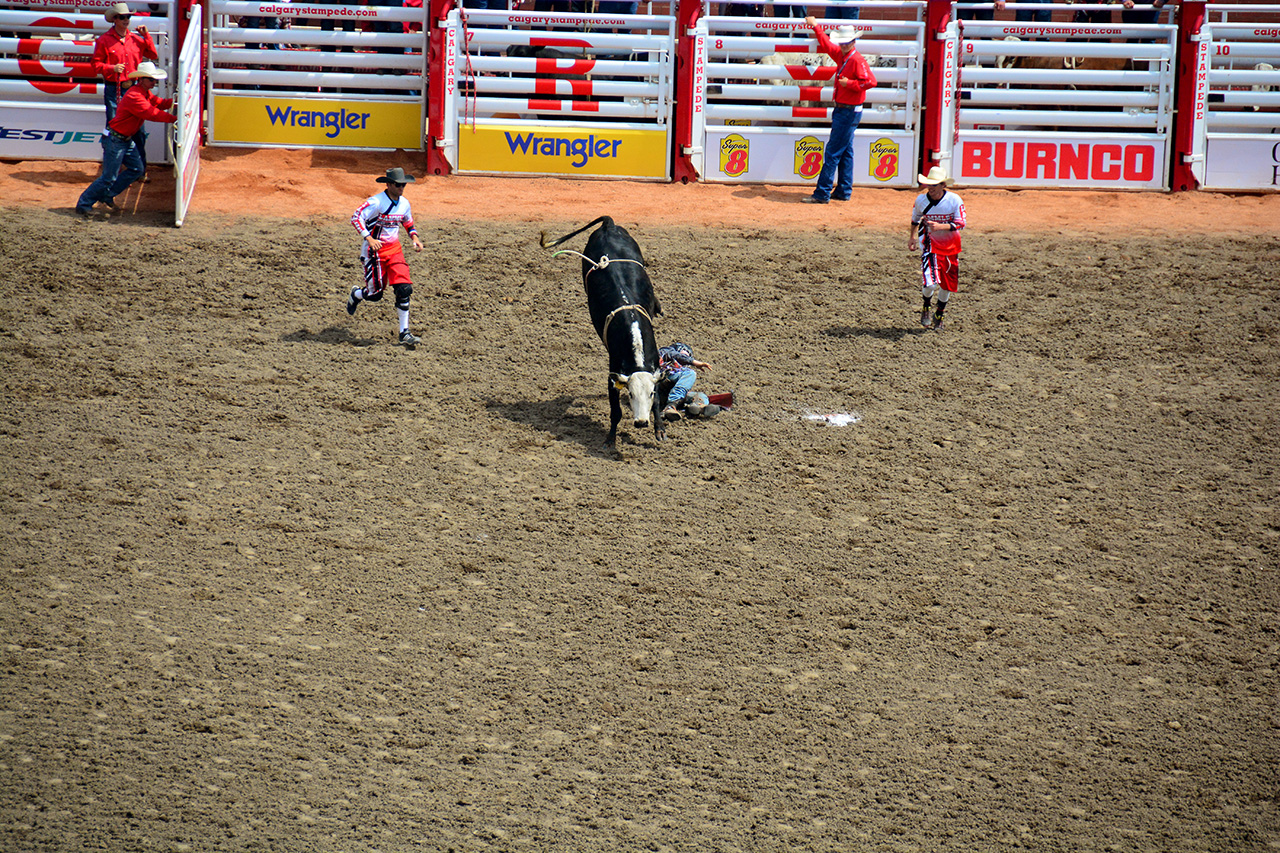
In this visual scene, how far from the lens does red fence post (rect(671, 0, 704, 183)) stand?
15.5 metres

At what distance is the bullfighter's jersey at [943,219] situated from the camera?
11.5m

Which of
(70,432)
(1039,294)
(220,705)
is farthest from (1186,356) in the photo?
(70,432)

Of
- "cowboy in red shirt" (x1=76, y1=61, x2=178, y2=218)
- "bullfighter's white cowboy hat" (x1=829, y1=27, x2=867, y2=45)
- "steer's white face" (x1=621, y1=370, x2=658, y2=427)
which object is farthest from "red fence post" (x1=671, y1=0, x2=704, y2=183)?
"steer's white face" (x1=621, y1=370, x2=658, y2=427)

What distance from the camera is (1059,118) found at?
1593cm

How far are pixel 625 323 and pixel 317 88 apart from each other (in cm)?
856

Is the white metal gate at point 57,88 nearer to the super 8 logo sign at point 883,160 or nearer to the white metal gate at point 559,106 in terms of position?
the white metal gate at point 559,106

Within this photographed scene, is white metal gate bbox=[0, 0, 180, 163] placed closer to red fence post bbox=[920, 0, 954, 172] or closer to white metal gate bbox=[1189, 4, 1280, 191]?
red fence post bbox=[920, 0, 954, 172]

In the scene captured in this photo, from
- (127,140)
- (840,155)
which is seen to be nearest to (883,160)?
(840,155)

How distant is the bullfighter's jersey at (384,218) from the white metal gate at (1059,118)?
7.88 metres

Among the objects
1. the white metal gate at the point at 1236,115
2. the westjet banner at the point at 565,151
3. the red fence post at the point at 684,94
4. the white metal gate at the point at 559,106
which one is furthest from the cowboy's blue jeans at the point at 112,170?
the white metal gate at the point at 1236,115

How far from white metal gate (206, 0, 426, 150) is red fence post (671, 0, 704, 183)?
3339mm

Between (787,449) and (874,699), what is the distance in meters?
3.13

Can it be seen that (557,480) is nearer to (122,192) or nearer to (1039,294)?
(1039,294)

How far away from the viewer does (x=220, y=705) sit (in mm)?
6453
